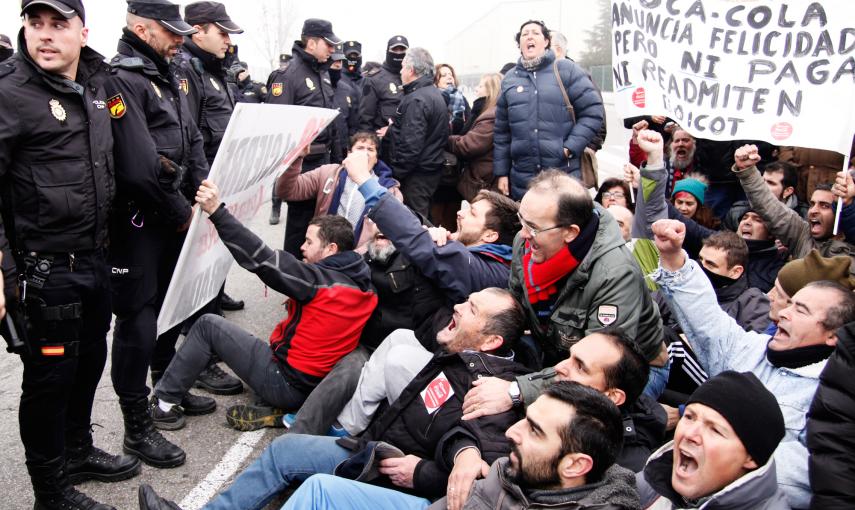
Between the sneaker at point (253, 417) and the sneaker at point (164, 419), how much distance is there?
268mm

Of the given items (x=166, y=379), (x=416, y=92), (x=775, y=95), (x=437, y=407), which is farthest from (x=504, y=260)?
(x=416, y=92)

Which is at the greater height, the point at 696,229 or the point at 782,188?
the point at 782,188

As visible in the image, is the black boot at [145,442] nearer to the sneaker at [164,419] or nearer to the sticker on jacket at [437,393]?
the sneaker at [164,419]

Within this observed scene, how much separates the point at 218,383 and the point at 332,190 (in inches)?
66.7

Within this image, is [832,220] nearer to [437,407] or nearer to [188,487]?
[437,407]

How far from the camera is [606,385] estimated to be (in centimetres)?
284

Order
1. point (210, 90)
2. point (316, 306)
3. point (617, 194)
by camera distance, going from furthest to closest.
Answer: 1. point (617, 194)
2. point (210, 90)
3. point (316, 306)

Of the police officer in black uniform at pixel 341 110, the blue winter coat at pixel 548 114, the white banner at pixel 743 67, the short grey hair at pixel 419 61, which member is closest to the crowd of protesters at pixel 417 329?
the white banner at pixel 743 67

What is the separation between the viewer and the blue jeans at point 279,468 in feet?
9.91

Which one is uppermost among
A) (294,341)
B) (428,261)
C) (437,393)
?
(428,261)

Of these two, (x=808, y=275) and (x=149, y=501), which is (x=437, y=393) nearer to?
(x=149, y=501)

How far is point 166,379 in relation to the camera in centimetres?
396


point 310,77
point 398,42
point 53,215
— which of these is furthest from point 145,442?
point 398,42

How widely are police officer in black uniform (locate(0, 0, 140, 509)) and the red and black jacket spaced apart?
2.77 ft
